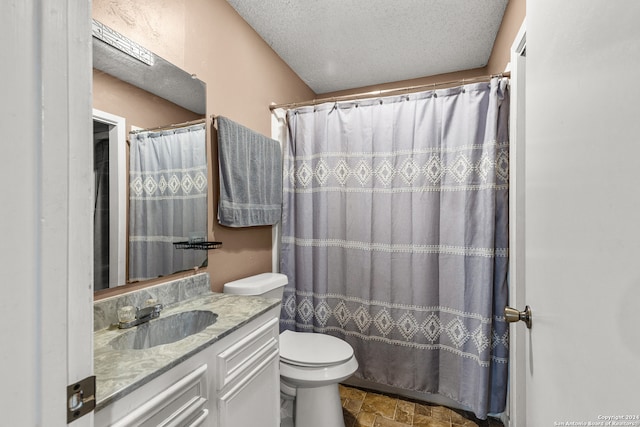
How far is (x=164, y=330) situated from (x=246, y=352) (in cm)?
38

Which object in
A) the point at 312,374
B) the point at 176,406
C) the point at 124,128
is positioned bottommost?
the point at 312,374

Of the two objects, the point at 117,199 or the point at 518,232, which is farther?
the point at 518,232

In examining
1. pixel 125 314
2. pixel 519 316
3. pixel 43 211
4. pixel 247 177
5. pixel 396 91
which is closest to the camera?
pixel 43 211

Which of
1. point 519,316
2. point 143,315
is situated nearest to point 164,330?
point 143,315

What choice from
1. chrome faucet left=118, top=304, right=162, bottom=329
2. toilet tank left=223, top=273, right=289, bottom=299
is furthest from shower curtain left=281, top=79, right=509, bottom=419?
chrome faucet left=118, top=304, right=162, bottom=329

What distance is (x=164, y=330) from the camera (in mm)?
1178

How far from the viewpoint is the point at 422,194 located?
184cm

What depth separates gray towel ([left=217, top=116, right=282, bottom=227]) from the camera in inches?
61.9

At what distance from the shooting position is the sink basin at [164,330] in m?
1.03

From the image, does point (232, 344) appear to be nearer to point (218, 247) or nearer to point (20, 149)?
point (218, 247)

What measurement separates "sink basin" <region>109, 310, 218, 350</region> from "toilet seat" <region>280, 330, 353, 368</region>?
1.81 ft

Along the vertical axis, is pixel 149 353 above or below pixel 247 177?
below

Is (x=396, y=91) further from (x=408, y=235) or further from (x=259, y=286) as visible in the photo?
(x=259, y=286)

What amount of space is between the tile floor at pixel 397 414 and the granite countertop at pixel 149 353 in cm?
111
